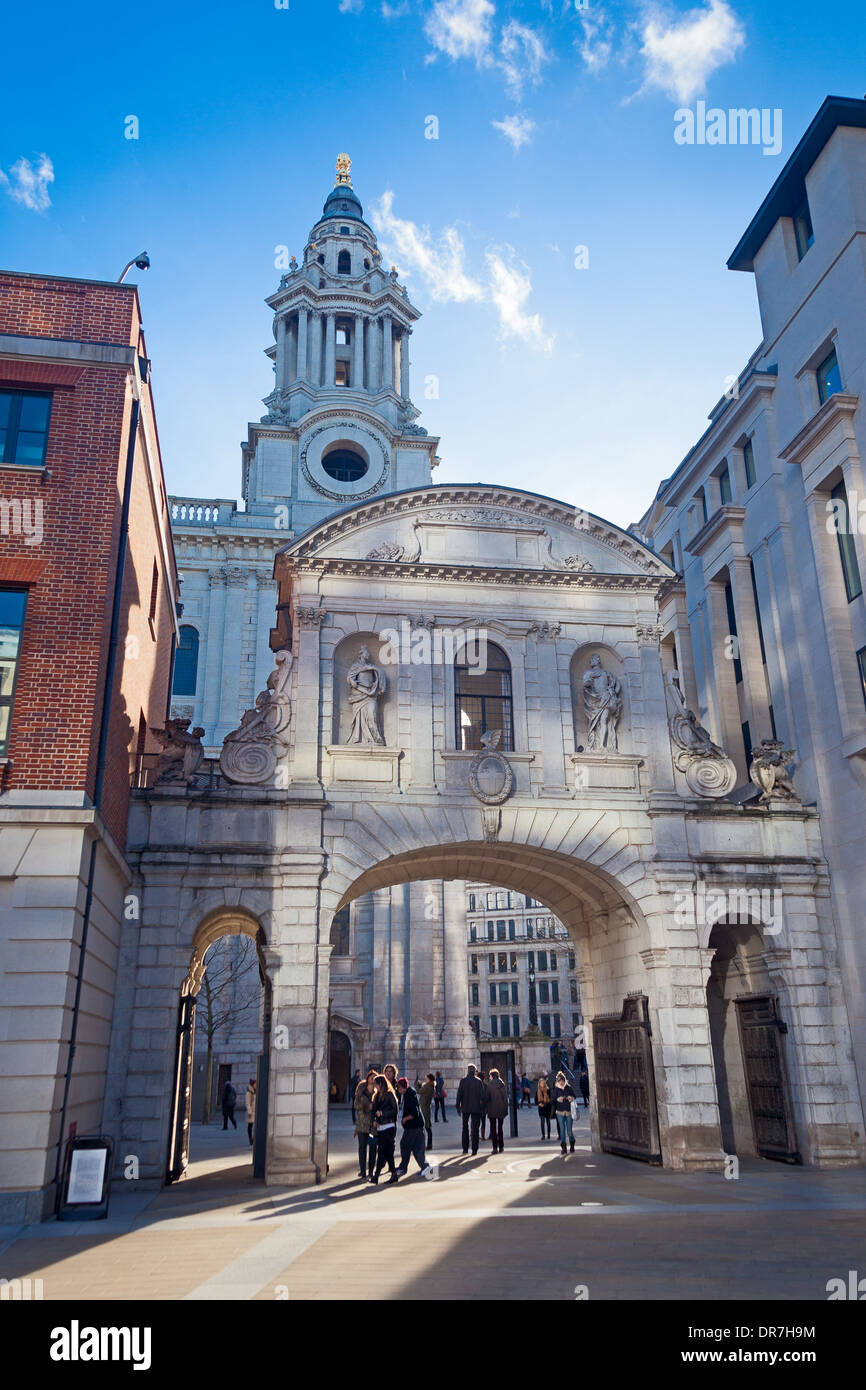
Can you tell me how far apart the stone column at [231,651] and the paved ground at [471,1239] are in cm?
2704

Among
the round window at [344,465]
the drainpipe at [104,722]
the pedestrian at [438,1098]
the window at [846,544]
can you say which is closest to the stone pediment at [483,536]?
the window at [846,544]

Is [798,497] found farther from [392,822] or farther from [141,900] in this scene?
[141,900]

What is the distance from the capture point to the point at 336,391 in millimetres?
53312

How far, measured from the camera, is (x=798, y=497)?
24750 mm

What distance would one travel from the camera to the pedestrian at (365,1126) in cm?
1977

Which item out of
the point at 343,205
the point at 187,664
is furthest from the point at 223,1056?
the point at 343,205

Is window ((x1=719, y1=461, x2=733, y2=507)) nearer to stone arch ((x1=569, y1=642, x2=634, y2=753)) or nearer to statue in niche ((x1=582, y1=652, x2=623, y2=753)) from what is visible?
stone arch ((x1=569, y1=642, x2=634, y2=753))

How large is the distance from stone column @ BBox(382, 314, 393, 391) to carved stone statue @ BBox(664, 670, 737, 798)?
3722 cm

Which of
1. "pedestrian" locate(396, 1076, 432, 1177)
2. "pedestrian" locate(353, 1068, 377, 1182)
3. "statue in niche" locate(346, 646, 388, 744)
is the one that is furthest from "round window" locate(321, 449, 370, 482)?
"pedestrian" locate(396, 1076, 432, 1177)

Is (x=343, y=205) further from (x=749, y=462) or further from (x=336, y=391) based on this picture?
(x=749, y=462)

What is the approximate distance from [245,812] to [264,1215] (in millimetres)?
8123

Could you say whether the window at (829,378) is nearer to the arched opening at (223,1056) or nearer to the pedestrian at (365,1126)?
the arched opening at (223,1056)

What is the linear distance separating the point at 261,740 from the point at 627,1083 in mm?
11147

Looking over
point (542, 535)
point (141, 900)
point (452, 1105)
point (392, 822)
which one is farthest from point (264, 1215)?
point (452, 1105)
